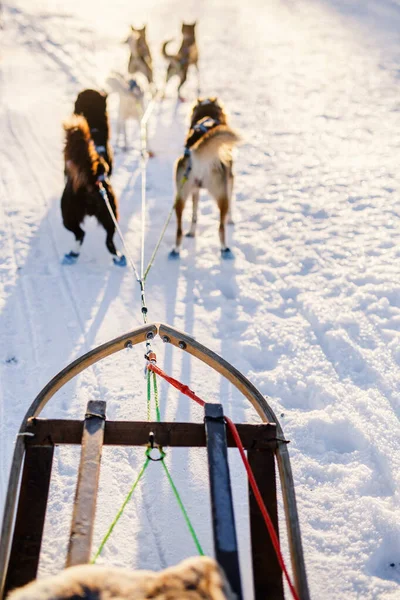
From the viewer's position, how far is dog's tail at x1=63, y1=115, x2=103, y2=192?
400cm

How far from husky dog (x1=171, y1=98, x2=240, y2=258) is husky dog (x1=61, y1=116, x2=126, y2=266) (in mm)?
530

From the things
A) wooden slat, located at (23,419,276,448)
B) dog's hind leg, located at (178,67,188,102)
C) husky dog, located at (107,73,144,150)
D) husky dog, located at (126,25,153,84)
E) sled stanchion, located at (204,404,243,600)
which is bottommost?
sled stanchion, located at (204,404,243,600)

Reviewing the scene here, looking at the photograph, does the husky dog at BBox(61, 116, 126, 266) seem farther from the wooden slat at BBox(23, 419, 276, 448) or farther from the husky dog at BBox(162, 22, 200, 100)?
the husky dog at BBox(162, 22, 200, 100)

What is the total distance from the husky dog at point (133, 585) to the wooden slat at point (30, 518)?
1.90ft

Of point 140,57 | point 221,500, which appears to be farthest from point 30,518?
point 140,57

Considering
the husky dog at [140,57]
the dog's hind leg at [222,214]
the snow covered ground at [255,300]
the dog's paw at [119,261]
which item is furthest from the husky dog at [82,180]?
the husky dog at [140,57]

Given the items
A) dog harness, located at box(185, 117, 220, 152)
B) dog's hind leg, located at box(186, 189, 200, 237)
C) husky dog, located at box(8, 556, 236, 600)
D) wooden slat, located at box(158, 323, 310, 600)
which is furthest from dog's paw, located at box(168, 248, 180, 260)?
husky dog, located at box(8, 556, 236, 600)

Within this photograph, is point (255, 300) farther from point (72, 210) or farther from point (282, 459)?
point (282, 459)

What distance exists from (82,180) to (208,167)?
879 mm

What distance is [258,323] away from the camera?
3854 mm

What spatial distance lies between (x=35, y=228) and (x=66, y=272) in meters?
0.69

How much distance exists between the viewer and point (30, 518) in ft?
6.07

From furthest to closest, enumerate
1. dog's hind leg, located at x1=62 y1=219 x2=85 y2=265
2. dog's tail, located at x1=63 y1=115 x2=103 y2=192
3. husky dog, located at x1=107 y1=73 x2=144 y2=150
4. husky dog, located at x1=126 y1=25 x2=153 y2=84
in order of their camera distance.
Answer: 1. husky dog, located at x1=126 y1=25 x2=153 y2=84
2. husky dog, located at x1=107 y1=73 x2=144 y2=150
3. dog's hind leg, located at x1=62 y1=219 x2=85 y2=265
4. dog's tail, located at x1=63 y1=115 x2=103 y2=192

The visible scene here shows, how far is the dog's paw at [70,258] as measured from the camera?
437 centimetres
